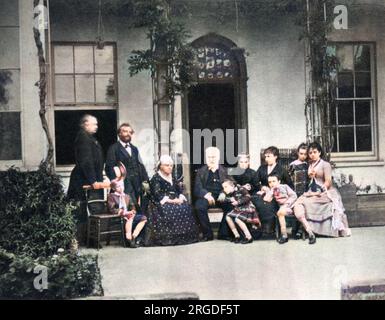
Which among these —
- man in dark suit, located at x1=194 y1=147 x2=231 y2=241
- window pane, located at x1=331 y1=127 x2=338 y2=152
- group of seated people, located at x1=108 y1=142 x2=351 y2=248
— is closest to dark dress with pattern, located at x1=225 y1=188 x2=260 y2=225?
group of seated people, located at x1=108 y1=142 x2=351 y2=248

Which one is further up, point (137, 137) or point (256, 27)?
point (256, 27)

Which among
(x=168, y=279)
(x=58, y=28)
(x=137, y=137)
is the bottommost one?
(x=168, y=279)

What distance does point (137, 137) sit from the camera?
7562mm

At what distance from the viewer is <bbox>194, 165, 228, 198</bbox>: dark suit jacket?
740 centimetres

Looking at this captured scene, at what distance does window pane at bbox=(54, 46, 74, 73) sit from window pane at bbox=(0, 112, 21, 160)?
0.90 m

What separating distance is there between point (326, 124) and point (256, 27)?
64.5 inches

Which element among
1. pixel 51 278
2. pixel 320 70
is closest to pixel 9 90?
pixel 51 278

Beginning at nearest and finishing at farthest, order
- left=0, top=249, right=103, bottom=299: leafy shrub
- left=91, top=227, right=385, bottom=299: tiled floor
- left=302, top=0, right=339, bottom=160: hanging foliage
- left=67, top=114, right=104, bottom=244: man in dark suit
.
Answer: left=0, top=249, right=103, bottom=299: leafy shrub → left=91, top=227, right=385, bottom=299: tiled floor → left=67, top=114, right=104, bottom=244: man in dark suit → left=302, top=0, right=339, bottom=160: hanging foliage

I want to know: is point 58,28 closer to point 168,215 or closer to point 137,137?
point 137,137

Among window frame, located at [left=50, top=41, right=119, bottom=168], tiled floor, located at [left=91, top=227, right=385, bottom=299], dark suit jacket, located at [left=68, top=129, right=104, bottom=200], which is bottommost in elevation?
tiled floor, located at [left=91, top=227, right=385, bottom=299]

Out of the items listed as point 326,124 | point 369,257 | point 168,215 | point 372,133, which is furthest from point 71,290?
point 372,133

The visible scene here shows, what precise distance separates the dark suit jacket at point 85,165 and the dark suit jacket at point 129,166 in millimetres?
113

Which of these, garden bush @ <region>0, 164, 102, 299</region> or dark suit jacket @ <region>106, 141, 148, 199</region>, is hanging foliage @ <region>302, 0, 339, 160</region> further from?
garden bush @ <region>0, 164, 102, 299</region>

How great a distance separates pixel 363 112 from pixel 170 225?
3.21 m
